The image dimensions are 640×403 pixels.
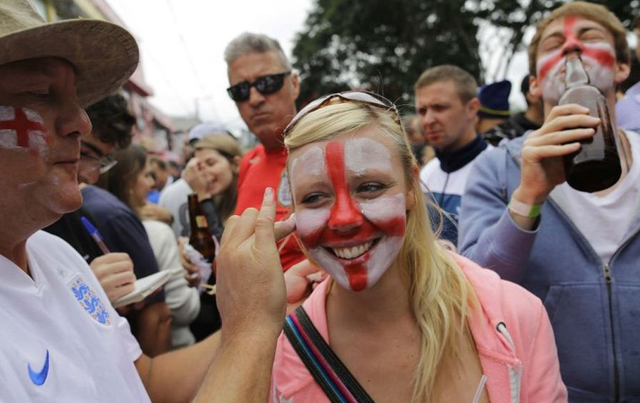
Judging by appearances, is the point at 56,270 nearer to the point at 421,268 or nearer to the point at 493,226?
the point at 421,268

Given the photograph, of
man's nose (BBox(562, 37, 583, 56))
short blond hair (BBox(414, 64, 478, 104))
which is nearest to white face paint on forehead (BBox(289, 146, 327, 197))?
Answer: man's nose (BBox(562, 37, 583, 56))

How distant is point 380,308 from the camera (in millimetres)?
1729

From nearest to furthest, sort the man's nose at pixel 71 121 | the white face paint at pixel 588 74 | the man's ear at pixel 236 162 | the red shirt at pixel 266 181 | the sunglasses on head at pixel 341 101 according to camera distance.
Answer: the man's nose at pixel 71 121, the sunglasses on head at pixel 341 101, the white face paint at pixel 588 74, the red shirt at pixel 266 181, the man's ear at pixel 236 162

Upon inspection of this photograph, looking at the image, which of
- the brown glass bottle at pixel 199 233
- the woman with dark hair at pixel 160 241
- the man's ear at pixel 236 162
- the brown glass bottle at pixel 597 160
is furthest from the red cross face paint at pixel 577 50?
the man's ear at pixel 236 162

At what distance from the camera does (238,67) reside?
10.5 feet

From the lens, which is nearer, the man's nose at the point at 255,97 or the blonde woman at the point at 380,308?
the blonde woman at the point at 380,308

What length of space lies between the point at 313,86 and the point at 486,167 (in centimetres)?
2786

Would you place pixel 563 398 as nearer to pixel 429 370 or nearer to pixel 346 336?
pixel 429 370

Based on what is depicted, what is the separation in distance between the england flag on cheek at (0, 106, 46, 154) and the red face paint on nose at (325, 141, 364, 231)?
81 cm

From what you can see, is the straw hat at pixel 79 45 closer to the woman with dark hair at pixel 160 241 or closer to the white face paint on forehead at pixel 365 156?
the white face paint on forehead at pixel 365 156

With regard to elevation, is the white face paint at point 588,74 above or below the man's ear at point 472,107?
above

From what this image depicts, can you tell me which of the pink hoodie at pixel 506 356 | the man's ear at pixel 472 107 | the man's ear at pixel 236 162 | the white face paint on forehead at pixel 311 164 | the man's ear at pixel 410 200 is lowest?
the man's ear at pixel 236 162

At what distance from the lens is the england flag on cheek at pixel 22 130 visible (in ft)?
4.18

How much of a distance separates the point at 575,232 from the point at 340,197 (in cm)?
93
